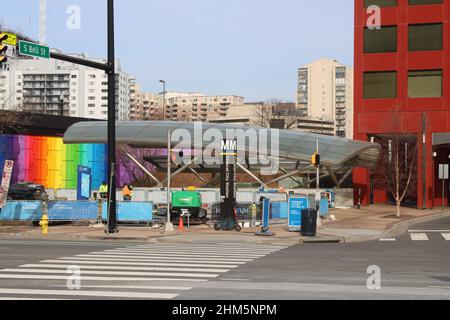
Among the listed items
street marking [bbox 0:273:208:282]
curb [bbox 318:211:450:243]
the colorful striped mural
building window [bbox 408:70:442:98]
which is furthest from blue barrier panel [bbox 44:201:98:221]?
building window [bbox 408:70:442:98]

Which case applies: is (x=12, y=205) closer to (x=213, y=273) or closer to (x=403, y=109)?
(x=213, y=273)

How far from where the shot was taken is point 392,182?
1927 inches

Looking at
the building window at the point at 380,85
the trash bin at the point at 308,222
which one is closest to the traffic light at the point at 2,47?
the trash bin at the point at 308,222

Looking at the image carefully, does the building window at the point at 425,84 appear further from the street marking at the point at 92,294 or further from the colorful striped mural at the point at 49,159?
the street marking at the point at 92,294

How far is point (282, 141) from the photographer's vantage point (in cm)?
5169

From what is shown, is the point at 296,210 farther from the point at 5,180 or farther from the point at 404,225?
the point at 5,180

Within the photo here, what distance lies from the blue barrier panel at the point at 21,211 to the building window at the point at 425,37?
36.1 m

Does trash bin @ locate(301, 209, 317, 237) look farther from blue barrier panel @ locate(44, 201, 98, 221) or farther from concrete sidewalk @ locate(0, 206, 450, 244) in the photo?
blue barrier panel @ locate(44, 201, 98, 221)

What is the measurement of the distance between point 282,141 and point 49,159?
85.2 feet

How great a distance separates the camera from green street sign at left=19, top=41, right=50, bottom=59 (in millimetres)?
22750

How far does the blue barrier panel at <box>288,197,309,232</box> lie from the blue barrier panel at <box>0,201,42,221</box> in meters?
11.7

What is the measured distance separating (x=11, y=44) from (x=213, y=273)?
11738mm

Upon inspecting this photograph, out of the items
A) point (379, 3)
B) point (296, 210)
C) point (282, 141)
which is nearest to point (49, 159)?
point (282, 141)
